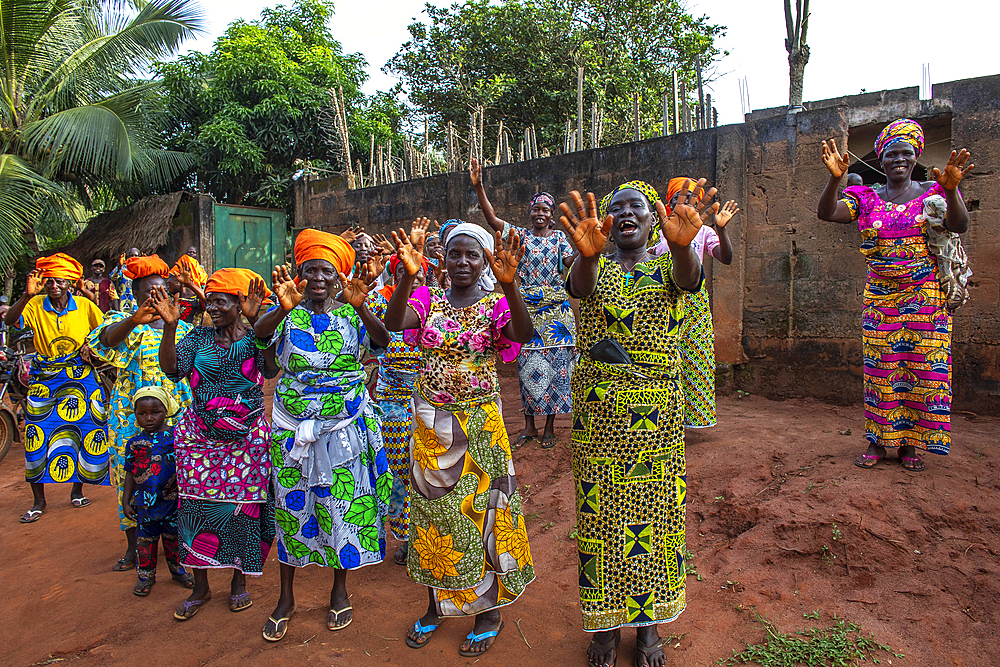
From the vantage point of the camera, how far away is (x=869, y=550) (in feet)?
11.1

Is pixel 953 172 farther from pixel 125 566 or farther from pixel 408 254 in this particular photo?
pixel 125 566

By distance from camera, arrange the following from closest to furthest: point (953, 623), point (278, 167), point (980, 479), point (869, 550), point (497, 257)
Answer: point (497, 257) < point (953, 623) < point (869, 550) < point (980, 479) < point (278, 167)

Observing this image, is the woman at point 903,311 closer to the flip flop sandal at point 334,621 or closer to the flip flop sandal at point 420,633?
the flip flop sandal at point 420,633

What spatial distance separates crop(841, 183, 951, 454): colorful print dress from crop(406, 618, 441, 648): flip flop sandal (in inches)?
122

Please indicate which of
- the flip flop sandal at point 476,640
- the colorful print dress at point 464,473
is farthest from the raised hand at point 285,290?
the flip flop sandal at point 476,640

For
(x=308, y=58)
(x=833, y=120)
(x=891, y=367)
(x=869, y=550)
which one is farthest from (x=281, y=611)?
(x=308, y=58)

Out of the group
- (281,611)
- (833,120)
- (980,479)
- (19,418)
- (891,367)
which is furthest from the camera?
(19,418)

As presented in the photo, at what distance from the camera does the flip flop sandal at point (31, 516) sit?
508 cm

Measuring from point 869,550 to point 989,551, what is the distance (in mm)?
574

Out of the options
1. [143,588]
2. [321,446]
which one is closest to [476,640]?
[321,446]

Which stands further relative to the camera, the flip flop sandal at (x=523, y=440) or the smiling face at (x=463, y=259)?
the flip flop sandal at (x=523, y=440)

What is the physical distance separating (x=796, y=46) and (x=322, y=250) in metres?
5.83

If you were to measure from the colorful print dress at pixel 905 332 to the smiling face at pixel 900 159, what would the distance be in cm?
17

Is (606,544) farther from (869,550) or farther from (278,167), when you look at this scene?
(278,167)
